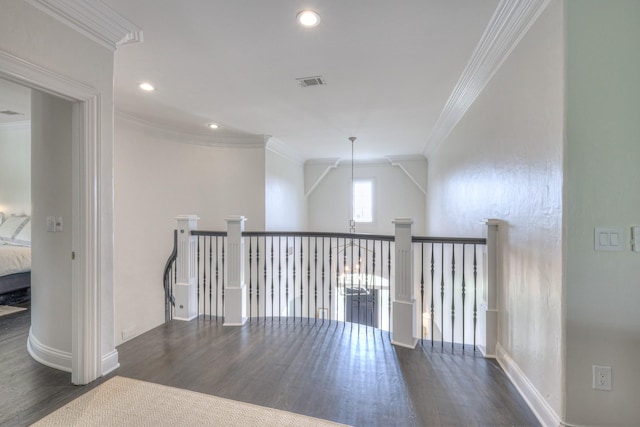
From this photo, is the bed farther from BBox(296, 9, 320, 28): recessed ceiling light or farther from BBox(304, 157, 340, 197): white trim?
BBox(304, 157, 340, 197): white trim

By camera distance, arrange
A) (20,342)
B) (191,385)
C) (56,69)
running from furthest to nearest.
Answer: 1. (20,342)
2. (191,385)
3. (56,69)

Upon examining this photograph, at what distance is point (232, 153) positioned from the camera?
530 centimetres

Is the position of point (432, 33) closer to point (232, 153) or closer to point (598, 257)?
point (598, 257)

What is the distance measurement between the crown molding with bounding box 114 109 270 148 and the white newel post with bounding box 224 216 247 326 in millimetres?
2296

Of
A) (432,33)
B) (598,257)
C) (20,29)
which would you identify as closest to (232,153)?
(20,29)

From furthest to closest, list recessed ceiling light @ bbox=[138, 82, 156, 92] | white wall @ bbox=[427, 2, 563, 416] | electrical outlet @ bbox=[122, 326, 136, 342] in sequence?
electrical outlet @ bbox=[122, 326, 136, 342]
recessed ceiling light @ bbox=[138, 82, 156, 92]
white wall @ bbox=[427, 2, 563, 416]

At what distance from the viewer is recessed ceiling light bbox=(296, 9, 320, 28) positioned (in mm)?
1969

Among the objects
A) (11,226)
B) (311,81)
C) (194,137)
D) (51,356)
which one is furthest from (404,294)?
(11,226)

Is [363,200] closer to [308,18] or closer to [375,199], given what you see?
[375,199]

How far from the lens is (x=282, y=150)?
6.00 metres

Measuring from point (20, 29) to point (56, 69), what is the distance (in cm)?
24

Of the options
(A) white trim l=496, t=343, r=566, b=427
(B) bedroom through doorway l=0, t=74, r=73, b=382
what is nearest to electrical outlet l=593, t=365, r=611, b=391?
(A) white trim l=496, t=343, r=566, b=427

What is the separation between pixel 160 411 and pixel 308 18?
A: 289 cm

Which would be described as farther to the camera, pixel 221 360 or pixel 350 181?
pixel 350 181
